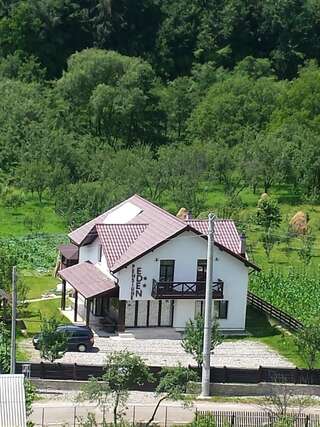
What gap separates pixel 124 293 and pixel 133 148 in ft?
140

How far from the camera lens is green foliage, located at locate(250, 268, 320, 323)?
46531 mm

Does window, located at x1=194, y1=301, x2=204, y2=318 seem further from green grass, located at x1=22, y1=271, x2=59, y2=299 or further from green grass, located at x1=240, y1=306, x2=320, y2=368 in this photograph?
green grass, located at x1=22, y1=271, x2=59, y2=299

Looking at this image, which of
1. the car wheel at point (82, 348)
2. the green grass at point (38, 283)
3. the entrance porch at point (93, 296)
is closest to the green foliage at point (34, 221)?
the green grass at point (38, 283)

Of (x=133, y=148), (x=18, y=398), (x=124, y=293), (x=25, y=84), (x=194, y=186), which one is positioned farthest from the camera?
(x=25, y=84)

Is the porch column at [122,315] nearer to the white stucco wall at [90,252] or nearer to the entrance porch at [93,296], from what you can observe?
the entrance porch at [93,296]

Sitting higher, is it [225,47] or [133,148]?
[225,47]

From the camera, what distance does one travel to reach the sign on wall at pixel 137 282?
43406 mm

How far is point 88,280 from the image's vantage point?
45.0 m

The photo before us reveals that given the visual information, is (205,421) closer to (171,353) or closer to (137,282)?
(171,353)

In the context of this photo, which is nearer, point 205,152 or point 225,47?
point 205,152

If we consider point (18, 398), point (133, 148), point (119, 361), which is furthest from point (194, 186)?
point (18, 398)

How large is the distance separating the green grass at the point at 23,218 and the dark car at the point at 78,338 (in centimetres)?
2294

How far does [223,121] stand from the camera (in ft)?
289

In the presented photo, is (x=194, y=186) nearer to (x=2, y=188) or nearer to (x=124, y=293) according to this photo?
(x=2, y=188)
